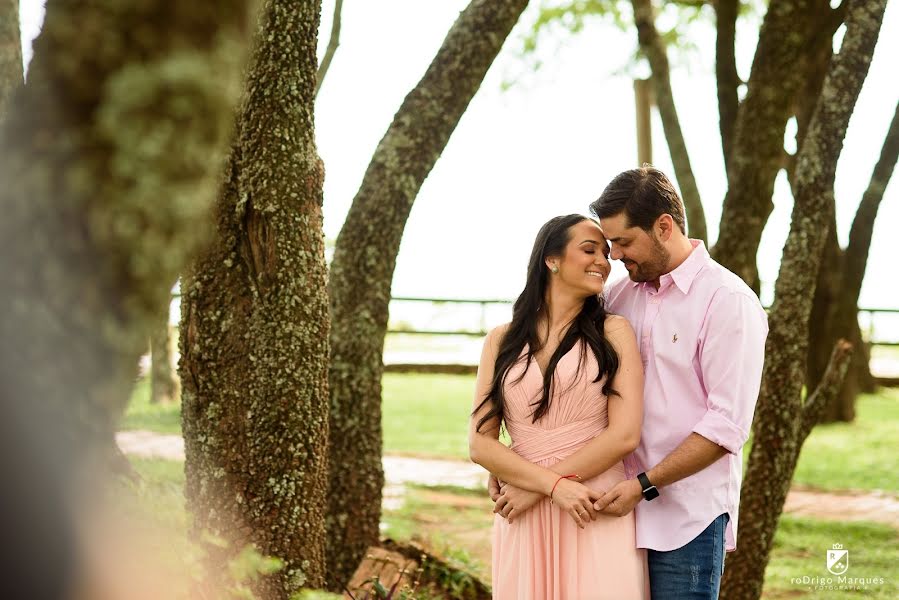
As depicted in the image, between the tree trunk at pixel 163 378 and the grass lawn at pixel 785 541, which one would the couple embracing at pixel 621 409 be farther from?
the tree trunk at pixel 163 378

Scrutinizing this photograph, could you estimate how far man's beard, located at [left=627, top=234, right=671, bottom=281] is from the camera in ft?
10.9

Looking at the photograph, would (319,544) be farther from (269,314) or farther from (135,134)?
(135,134)

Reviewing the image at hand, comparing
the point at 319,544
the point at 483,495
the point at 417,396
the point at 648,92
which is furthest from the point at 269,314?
the point at 417,396

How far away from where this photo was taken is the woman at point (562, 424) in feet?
10.2

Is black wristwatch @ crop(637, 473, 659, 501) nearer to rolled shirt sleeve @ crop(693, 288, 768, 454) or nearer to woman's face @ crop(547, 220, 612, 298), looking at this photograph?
rolled shirt sleeve @ crop(693, 288, 768, 454)

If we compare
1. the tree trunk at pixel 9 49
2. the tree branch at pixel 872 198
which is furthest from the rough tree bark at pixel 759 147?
the tree branch at pixel 872 198

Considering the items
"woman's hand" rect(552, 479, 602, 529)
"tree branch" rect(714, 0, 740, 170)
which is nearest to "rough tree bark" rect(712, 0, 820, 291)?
"tree branch" rect(714, 0, 740, 170)

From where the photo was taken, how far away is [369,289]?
5375mm

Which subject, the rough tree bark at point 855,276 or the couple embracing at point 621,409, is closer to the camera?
the couple embracing at point 621,409

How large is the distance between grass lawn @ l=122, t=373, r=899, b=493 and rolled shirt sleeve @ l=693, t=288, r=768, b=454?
293 inches

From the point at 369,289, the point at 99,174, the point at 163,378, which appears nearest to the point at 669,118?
the point at 369,289

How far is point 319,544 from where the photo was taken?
400 centimetres

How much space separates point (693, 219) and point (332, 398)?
5024 mm

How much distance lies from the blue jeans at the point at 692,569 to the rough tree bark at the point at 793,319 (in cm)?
211
